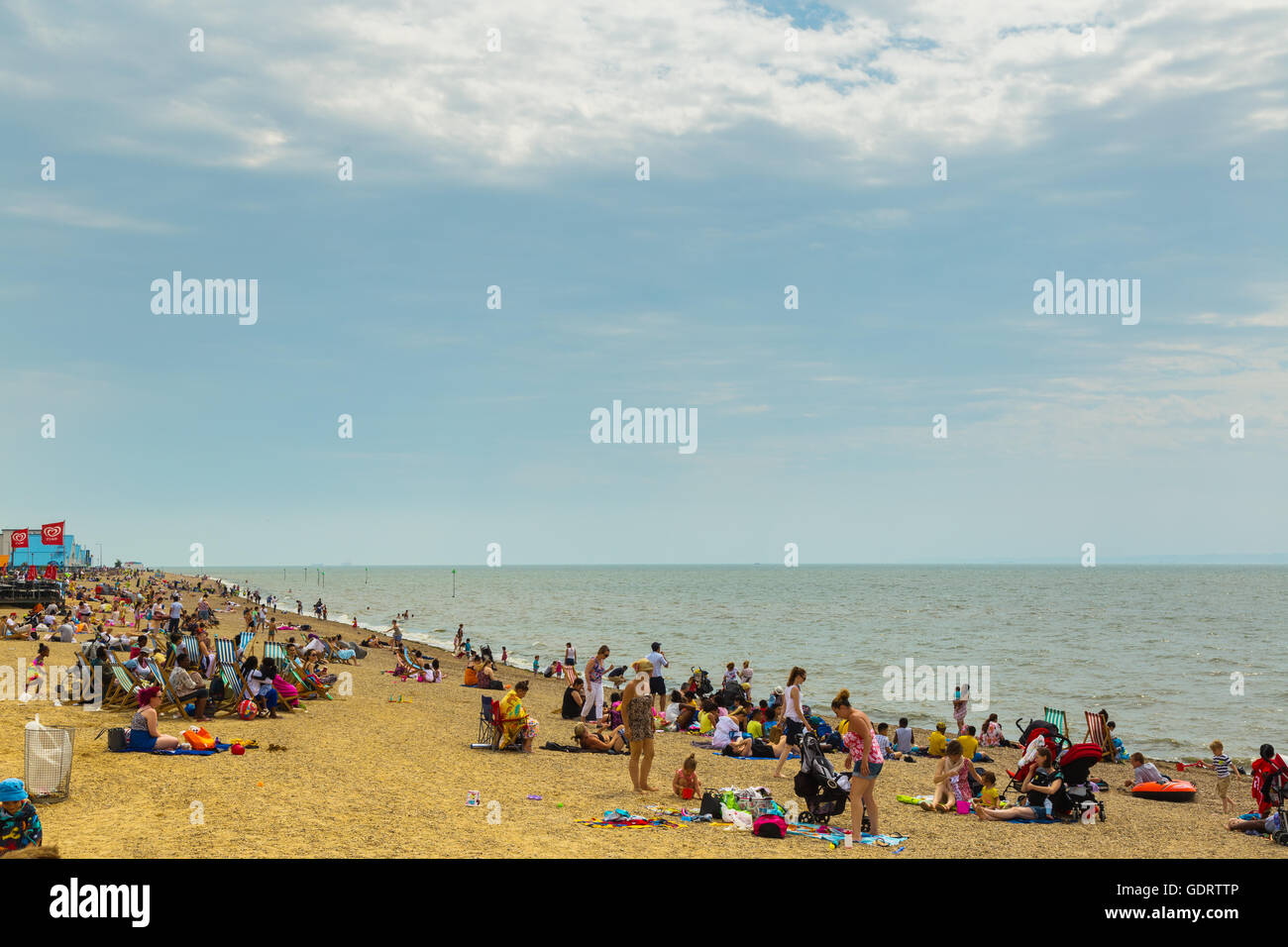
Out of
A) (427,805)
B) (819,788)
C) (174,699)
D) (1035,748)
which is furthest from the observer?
(174,699)

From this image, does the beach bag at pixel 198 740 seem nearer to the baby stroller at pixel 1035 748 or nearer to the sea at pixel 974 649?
the baby stroller at pixel 1035 748

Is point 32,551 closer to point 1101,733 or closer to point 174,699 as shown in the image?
point 174,699

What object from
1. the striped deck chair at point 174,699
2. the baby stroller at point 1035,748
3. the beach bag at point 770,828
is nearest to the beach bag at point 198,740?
the striped deck chair at point 174,699

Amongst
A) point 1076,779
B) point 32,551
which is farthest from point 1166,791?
point 32,551

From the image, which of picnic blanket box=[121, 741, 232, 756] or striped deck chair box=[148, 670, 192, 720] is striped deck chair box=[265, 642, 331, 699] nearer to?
striped deck chair box=[148, 670, 192, 720]

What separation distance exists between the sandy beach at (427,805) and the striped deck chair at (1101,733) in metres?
1.04

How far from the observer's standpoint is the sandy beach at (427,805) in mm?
8352

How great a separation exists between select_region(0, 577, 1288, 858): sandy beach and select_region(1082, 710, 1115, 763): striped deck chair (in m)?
1.04

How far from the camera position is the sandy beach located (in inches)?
329

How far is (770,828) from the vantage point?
955 centimetres

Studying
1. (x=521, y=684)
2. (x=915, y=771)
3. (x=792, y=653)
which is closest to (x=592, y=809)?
(x=521, y=684)

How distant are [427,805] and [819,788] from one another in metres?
4.57

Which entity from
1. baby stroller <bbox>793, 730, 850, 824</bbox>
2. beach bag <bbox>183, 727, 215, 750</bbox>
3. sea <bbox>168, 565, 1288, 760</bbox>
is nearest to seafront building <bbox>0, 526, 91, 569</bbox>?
sea <bbox>168, 565, 1288, 760</bbox>

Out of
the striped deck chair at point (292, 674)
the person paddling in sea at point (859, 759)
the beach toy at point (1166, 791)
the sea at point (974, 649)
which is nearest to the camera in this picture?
the person paddling in sea at point (859, 759)
